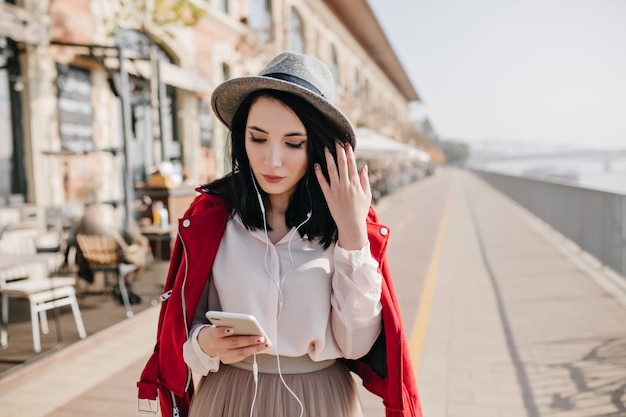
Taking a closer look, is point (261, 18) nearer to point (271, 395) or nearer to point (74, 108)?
point (74, 108)

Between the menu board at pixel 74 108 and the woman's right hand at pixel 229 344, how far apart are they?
8.19m

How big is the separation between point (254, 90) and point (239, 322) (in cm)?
76

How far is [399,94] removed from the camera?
201 ft

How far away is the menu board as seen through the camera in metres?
9.05

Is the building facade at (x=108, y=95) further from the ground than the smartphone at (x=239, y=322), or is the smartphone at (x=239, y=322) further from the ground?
the building facade at (x=108, y=95)

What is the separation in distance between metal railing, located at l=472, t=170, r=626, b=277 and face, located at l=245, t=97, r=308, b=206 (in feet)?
22.2

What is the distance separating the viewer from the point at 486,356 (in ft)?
16.0

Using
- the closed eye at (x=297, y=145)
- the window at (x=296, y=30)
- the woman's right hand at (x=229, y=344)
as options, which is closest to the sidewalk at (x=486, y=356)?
the woman's right hand at (x=229, y=344)

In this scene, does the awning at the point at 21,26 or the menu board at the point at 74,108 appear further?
the menu board at the point at 74,108

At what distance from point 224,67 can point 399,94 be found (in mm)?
48465

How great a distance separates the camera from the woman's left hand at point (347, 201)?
1.58 meters

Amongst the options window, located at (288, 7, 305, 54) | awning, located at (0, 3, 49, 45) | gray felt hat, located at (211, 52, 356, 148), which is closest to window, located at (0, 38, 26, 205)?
awning, located at (0, 3, 49, 45)

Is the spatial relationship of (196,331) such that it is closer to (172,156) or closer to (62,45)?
(62,45)

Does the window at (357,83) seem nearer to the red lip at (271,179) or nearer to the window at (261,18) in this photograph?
the window at (261,18)
